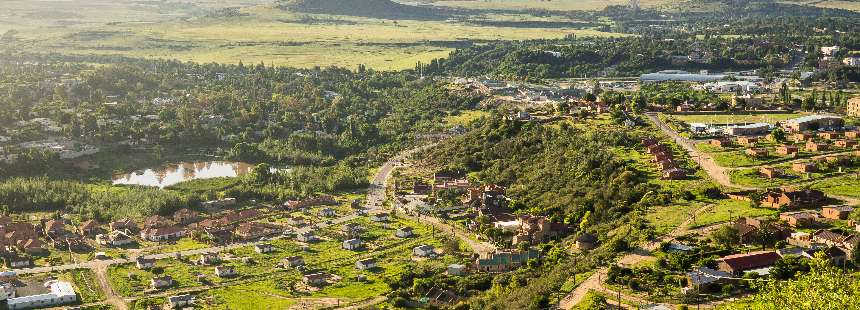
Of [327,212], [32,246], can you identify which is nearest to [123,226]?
[32,246]

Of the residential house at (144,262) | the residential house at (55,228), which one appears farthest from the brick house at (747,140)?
the residential house at (55,228)

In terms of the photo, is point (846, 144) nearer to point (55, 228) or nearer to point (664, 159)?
point (664, 159)

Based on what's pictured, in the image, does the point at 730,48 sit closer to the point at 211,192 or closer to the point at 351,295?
the point at 211,192

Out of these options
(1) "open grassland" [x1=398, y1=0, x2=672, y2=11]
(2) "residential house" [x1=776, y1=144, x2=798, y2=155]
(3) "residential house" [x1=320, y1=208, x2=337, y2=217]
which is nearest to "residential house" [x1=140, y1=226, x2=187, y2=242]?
(3) "residential house" [x1=320, y1=208, x2=337, y2=217]

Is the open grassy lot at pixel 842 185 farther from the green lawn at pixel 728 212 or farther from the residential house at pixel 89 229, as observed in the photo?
the residential house at pixel 89 229

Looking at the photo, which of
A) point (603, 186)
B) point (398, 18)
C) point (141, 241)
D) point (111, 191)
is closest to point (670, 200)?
point (603, 186)

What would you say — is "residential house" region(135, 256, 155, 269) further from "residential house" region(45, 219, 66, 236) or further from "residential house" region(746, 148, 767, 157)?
"residential house" region(746, 148, 767, 157)
